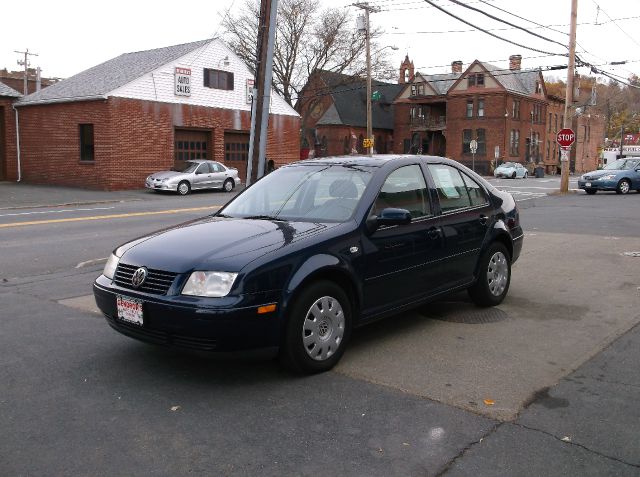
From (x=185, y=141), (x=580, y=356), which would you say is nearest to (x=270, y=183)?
(x=580, y=356)

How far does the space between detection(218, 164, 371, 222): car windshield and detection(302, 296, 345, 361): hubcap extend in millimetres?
740

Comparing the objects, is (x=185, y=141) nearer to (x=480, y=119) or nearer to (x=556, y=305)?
(x=556, y=305)

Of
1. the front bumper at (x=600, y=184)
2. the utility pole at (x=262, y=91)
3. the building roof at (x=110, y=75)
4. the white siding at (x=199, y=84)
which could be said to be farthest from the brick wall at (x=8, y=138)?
the front bumper at (x=600, y=184)

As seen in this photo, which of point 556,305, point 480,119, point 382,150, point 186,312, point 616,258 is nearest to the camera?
point 186,312

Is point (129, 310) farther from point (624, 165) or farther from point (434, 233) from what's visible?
point (624, 165)

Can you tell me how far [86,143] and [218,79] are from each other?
24.8ft

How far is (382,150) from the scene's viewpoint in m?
67.1

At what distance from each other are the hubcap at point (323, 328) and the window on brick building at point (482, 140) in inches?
2318

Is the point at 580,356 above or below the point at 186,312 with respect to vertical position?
below

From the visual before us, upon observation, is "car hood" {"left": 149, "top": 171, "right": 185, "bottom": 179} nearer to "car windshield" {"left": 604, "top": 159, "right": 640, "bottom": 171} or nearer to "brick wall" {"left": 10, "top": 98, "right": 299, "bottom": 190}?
"brick wall" {"left": 10, "top": 98, "right": 299, "bottom": 190}

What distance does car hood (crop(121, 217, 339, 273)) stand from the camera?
13.8 ft

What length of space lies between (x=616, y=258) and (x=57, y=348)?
26.4 ft

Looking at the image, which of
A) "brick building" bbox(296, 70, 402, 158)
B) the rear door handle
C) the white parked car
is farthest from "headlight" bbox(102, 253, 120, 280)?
"brick building" bbox(296, 70, 402, 158)

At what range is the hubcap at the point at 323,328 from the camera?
4.43 metres
